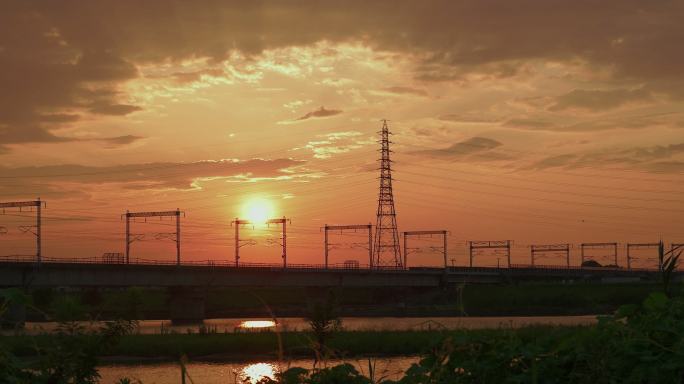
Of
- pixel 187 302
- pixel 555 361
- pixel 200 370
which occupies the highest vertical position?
pixel 555 361

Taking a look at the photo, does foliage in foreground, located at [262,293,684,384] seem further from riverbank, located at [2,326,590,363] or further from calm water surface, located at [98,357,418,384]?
riverbank, located at [2,326,590,363]

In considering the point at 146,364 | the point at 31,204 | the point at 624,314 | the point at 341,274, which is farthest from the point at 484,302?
the point at 624,314

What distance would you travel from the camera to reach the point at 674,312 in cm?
650

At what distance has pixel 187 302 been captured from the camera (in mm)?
100562

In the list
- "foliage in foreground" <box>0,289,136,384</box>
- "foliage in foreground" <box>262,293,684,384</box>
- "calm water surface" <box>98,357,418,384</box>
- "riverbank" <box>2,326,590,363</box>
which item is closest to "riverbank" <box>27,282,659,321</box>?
"riverbank" <box>2,326,590,363</box>

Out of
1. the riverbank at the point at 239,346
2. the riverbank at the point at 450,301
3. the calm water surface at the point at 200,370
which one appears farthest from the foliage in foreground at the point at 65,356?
the riverbank at the point at 450,301

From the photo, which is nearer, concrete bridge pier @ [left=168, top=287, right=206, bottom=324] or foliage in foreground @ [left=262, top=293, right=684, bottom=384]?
foliage in foreground @ [left=262, top=293, right=684, bottom=384]

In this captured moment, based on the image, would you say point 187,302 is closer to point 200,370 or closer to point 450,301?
point 450,301

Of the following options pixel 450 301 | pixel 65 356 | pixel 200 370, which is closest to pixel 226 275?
pixel 450 301

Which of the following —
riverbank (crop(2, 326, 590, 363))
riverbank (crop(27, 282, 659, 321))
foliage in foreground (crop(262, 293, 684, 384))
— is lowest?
riverbank (crop(27, 282, 659, 321))

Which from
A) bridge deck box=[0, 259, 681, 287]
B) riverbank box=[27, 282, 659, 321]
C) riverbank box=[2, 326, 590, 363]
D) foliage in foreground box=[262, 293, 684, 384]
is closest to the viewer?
foliage in foreground box=[262, 293, 684, 384]

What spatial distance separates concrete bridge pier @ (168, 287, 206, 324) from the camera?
99562 mm

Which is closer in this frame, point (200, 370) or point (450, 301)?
point (200, 370)

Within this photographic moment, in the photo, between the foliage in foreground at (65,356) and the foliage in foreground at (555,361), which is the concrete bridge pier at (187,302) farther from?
the foliage in foreground at (555,361)
